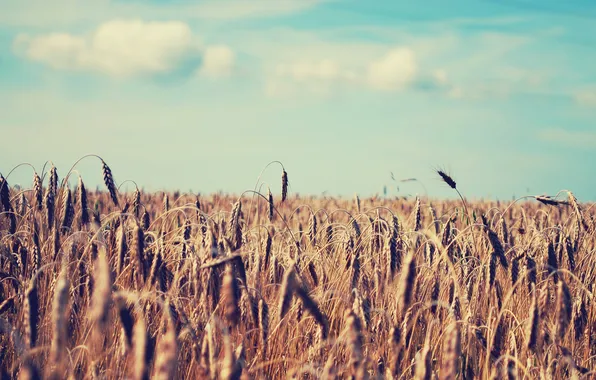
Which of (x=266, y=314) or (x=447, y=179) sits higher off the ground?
(x=447, y=179)

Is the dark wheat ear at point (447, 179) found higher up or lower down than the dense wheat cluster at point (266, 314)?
higher up

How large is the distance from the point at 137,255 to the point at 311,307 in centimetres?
86

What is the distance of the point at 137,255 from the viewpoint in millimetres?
2520

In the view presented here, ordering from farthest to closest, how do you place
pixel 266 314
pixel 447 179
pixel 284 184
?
pixel 284 184 → pixel 447 179 → pixel 266 314

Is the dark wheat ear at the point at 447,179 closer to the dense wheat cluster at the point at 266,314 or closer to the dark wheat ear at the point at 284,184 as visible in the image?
the dense wheat cluster at the point at 266,314

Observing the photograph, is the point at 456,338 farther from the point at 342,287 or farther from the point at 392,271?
the point at 342,287

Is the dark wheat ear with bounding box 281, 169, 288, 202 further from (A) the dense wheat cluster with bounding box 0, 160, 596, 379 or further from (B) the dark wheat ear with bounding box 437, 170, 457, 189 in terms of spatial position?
(B) the dark wheat ear with bounding box 437, 170, 457, 189

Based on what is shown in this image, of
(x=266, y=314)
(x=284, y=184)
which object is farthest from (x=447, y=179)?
(x=266, y=314)

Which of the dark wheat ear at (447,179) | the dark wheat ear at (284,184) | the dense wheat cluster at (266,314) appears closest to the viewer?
the dense wheat cluster at (266,314)

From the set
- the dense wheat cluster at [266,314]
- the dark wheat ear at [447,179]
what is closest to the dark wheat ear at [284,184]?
the dense wheat cluster at [266,314]

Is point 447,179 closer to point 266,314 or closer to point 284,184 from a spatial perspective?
point 284,184

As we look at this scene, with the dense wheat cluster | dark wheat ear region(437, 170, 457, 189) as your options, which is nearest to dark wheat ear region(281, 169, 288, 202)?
the dense wheat cluster

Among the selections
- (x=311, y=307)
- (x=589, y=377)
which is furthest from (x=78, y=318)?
(x=589, y=377)

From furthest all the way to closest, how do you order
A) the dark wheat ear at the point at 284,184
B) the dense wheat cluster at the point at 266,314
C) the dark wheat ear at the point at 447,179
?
the dark wheat ear at the point at 284,184 → the dark wheat ear at the point at 447,179 → the dense wheat cluster at the point at 266,314
